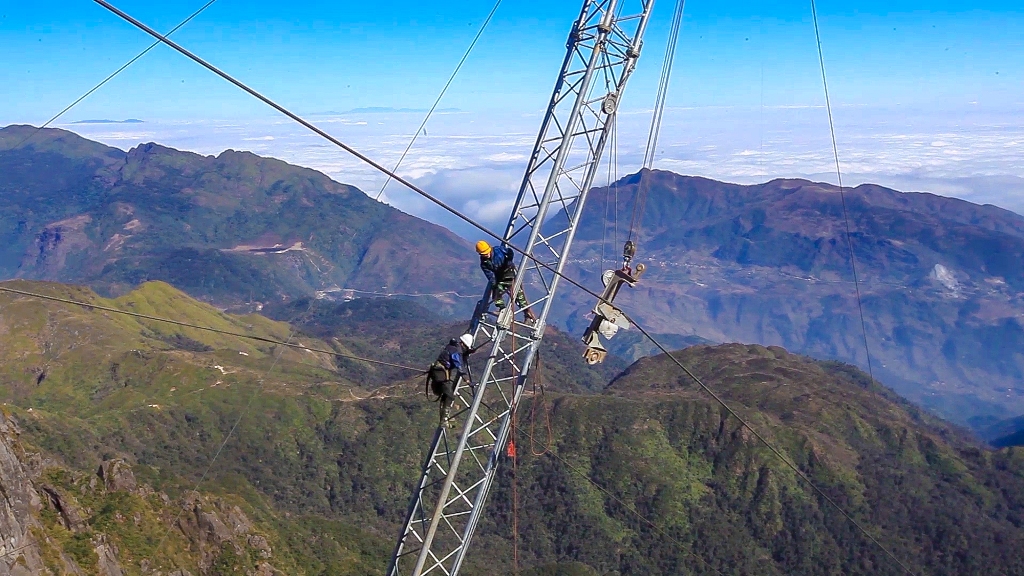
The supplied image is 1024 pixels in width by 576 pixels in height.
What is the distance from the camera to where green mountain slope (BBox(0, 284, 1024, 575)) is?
340ft

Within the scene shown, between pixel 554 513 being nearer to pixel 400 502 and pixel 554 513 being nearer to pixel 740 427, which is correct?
pixel 400 502

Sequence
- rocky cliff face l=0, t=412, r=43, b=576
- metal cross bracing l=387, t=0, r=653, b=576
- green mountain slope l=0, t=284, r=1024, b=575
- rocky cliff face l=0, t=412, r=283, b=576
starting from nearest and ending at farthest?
metal cross bracing l=387, t=0, r=653, b=576, rocky cliff face l=0, t=412, r=43, b=576, rocky cliff face l=0, t=412, r=283, b=576, green mountain slope l=0, t=284, r=1024, b=575

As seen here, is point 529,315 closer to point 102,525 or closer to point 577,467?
point 102,525

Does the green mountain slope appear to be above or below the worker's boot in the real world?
below

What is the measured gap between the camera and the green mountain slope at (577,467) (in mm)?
103750

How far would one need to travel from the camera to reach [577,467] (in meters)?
126

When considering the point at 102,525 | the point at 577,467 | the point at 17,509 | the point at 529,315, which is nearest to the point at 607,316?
the point at 529,315

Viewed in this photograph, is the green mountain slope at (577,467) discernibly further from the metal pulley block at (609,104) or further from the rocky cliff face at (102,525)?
the metal pulley block at (609,104)

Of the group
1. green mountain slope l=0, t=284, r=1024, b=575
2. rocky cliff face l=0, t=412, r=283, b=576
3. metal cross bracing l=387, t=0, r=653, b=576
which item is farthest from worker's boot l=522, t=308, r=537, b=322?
green mountain slope l=0, t=284, r=1024, b=575

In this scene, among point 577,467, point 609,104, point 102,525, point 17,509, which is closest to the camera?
point 609,104

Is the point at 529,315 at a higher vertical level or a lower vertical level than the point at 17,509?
higher

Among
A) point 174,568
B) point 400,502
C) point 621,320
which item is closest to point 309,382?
point 400,502

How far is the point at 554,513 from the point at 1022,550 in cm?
6268

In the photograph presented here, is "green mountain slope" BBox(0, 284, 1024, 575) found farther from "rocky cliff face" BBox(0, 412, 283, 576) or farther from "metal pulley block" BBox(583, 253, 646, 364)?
"metal pulley block" BBox(583, 253, 646, 364)
